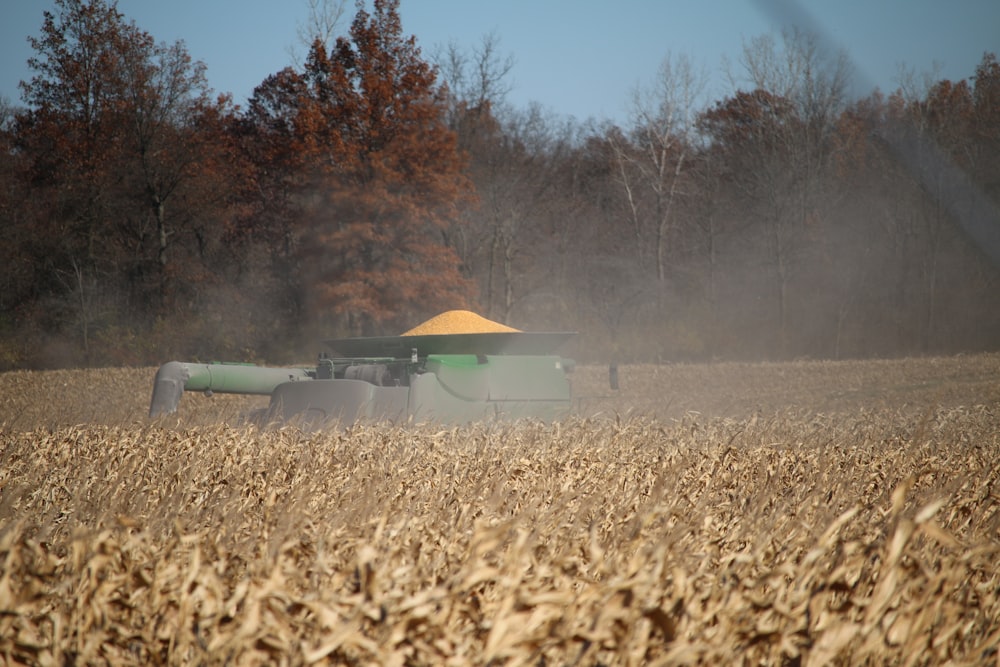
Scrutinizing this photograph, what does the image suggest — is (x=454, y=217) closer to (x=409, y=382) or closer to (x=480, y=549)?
(x=409, y=382)

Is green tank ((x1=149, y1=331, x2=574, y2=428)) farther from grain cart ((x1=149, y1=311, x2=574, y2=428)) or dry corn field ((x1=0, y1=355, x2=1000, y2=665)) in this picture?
dry corn field ((x1=0, y1=355, x2=1000, y2=665))

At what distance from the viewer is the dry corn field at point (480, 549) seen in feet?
6.16

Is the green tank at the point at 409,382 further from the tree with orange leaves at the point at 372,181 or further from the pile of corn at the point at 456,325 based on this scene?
the tree with orange leaves at the point at 372,181

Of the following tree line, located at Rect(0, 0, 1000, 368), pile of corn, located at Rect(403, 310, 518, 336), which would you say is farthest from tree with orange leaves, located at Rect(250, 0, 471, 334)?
pile of corn, located at Rect(403, 310, 518, 336)

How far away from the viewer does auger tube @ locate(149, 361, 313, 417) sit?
7.52 m

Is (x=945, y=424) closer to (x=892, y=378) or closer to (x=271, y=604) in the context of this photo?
(x=271, y=604)

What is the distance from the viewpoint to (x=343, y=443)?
5.15 meters

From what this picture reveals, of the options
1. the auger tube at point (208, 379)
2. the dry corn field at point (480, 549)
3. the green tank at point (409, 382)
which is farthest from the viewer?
the auger tube at point (208, 379)

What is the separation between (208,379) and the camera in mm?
7918

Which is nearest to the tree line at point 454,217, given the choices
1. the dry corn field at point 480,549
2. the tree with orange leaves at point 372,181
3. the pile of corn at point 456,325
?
the tree with orange leaves at point 372,181

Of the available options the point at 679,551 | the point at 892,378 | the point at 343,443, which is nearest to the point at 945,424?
the point at 343,443

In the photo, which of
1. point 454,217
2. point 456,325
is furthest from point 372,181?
point 456,325

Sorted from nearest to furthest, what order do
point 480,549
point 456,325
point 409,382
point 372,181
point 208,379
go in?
point 480,549
point 409,382
point 208,379
point 456,325
point 372,181

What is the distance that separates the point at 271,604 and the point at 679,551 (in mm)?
1343
